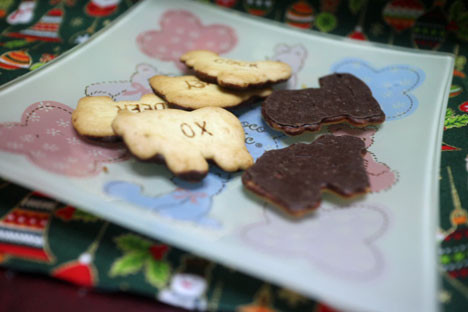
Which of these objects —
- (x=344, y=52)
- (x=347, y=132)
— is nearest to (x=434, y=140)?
(x=347, y=132)

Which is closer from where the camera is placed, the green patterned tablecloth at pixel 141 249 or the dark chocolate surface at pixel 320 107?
the green patterned tablecloth at pixel 141 249

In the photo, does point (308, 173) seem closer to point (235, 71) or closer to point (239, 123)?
point (239, 123)

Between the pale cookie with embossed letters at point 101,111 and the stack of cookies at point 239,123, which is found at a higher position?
the stack of cookies at point 239,123

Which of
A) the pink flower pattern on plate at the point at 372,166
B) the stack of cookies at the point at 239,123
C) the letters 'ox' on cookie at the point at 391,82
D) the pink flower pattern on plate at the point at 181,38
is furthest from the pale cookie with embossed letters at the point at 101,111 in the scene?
the letters 'ox' on cookie at the point at 391,82

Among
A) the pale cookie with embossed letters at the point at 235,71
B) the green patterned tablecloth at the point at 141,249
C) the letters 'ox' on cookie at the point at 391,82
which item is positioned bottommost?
the green patterned tablecloth at the point at 141,249

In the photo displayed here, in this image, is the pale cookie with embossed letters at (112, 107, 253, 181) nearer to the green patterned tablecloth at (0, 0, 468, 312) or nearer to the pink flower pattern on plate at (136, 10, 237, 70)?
the green patterned tablecloth at (0, 0, 468, 312)

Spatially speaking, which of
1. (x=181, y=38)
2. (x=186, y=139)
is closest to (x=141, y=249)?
(x=186, y=139)

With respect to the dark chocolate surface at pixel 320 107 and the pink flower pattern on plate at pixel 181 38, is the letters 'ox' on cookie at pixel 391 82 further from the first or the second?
the pink flower pattern on plate at pixel 181 38
